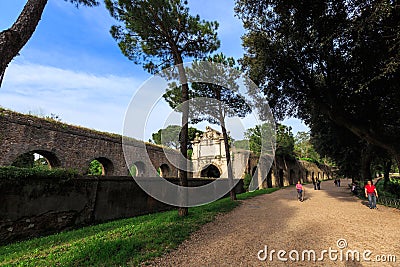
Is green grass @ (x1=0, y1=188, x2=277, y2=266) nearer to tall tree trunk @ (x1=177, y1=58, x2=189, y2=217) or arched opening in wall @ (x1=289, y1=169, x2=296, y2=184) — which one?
tall tree trunk @ (x1=177, y1=58, x2=189, y2=217)

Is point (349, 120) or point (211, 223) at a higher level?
point (349, 120)

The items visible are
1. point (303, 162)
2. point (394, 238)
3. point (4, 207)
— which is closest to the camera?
point (394, 238)

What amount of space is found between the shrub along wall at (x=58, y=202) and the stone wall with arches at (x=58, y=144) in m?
6.08

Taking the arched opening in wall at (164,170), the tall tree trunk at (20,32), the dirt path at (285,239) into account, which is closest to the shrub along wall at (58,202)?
the tall tree trunk at (20,32)

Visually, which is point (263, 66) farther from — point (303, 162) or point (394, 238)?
point (303, 162)

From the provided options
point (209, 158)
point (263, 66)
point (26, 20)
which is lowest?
point (209, 158)

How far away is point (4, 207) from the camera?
5.52 metres

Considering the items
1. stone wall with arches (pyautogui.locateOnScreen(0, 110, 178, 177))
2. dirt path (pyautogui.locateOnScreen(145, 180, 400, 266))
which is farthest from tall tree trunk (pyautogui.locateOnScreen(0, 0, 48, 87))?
stone wall with arches (pyautogui.locateOnScreen(0, 110, 178, 177))

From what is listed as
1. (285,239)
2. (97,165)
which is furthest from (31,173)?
(97,165)

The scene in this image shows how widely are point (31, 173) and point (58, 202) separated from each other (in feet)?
4.20

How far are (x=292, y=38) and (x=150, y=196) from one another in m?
9.82

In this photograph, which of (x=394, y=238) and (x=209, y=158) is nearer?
(x=394, y=238)

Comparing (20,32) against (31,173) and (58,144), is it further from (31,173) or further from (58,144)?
(58,144)

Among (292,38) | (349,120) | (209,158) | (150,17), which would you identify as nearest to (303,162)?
(209,158)
